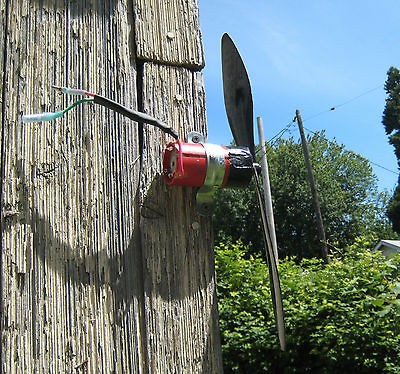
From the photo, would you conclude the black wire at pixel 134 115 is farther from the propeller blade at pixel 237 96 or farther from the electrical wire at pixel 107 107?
the propeller blade at pixel 237 96

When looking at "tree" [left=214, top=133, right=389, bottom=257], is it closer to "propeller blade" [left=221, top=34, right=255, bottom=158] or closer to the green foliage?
the green foliage

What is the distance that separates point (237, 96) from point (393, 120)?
23.8 meters

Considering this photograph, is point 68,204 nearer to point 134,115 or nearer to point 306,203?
point 134,115

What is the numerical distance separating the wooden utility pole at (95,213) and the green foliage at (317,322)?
303 cm

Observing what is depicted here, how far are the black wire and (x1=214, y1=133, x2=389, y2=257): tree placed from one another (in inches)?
793

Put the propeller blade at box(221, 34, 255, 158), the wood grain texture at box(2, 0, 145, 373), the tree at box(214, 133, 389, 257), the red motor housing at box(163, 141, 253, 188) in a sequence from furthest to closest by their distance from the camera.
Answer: the tree at box(214, 133, 389, 257), the propeller blade at box(221, 34, 255, 158), the red motor housing at box(163, 141, 253, 188), the wood grain texture at box(2, 0, 145, 373)

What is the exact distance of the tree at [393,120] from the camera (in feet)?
74.2

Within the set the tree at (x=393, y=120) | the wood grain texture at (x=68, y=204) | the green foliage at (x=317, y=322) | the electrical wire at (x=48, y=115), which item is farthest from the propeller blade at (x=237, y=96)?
the tree at (x=393, y=120)

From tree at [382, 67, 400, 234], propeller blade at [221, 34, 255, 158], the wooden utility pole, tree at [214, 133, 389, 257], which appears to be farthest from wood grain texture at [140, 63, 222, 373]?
tree at [382, 67, 400, 234]

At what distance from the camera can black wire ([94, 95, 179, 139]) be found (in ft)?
3.34

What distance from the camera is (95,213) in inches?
39.8

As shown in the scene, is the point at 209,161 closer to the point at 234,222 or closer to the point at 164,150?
the point at 164,150

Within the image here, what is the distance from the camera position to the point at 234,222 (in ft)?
72.7

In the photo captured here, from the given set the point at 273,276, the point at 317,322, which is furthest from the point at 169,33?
the point at 317,322
